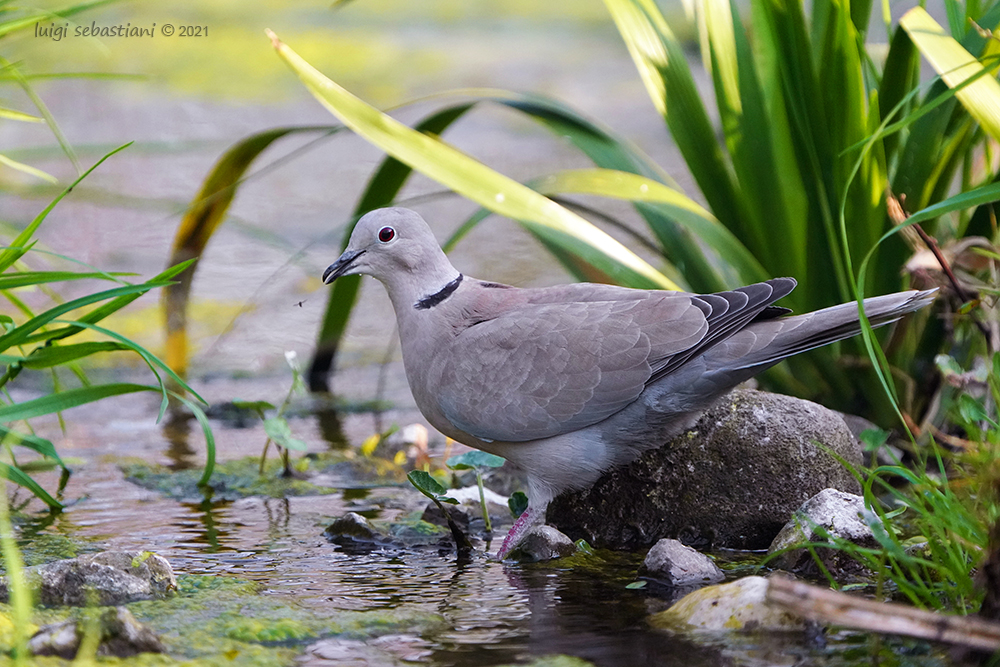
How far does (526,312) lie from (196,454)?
1.54m

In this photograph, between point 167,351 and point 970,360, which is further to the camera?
point 167,351

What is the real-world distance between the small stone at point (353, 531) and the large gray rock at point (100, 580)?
1.94ft

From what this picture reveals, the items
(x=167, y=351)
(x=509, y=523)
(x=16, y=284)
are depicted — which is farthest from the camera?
(x=167, y=351)

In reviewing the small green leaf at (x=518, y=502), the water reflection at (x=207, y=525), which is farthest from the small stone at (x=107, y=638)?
the small green leaf at (x=518, y=502)

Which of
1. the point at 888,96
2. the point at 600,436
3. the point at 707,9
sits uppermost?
the point at 707,9

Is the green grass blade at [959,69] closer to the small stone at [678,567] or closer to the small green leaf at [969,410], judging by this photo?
the small green leaf at [969,410]

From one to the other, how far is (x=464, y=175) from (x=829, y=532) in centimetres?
150

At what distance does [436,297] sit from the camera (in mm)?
3150

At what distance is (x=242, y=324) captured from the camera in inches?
226

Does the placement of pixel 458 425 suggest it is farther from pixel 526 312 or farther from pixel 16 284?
pixel 16 284

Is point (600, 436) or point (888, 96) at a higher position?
point (888, 96)

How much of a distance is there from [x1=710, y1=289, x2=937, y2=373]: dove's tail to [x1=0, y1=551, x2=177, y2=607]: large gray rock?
58.3 inches

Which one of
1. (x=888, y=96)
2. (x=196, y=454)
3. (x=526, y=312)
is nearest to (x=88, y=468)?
(x=196, y=454)

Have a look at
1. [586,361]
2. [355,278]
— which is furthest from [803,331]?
[355,278]
